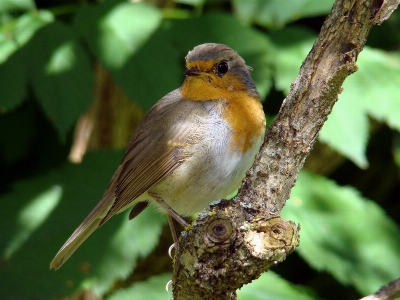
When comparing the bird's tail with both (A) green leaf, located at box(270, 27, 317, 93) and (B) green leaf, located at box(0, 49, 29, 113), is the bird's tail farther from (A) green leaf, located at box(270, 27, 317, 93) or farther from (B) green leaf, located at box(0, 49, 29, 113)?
(A) green leaf, located at box(270, 27, 317, 93)

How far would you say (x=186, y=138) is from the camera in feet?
10.4

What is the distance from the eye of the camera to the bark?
1.99m

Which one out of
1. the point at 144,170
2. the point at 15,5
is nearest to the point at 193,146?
the point at 144,170

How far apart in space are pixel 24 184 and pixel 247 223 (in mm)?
1960

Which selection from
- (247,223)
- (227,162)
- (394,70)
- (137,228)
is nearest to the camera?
(247,223)

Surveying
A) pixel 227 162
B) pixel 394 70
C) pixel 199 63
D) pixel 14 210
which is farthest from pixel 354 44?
pixel 14 210

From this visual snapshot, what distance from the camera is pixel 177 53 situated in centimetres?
346

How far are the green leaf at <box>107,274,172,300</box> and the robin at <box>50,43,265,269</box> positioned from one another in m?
0.36

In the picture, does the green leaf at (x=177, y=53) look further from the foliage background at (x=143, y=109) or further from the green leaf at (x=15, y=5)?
the green leaf at (x=15, y=5)

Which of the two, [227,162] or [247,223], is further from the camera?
[227,162]

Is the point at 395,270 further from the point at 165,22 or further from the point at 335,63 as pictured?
the point at 165,22

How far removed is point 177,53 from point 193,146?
66 cm

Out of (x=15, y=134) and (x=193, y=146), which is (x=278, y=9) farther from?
(x=15, y=134)

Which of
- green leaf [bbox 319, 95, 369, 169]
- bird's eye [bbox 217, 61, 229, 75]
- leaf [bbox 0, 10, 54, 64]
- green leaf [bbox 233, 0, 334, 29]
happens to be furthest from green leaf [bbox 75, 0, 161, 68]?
green leaf [bbox 319, 95, 369, 169]
